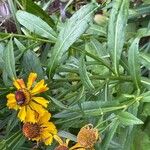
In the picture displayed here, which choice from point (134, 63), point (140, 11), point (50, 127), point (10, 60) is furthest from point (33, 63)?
point (140, 11)

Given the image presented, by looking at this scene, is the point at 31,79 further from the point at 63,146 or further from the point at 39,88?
the point at 63,146

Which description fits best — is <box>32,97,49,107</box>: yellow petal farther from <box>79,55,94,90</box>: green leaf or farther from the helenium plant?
<box>79,55,94,90</box>: green leaf

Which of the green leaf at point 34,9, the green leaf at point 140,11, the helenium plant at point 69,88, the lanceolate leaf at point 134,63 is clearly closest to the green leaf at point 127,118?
the helenium plant at point 69,88

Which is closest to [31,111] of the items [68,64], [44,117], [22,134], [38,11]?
[44,117]

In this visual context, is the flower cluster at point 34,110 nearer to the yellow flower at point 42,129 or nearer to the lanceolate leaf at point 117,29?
the yellow flower at point 42,129

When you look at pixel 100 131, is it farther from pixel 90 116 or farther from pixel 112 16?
pixel 112 16

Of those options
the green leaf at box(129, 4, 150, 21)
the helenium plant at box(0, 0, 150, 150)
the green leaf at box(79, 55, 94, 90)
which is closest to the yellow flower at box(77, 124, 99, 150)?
the helenium plant at box(0, 0, 150, 150)
